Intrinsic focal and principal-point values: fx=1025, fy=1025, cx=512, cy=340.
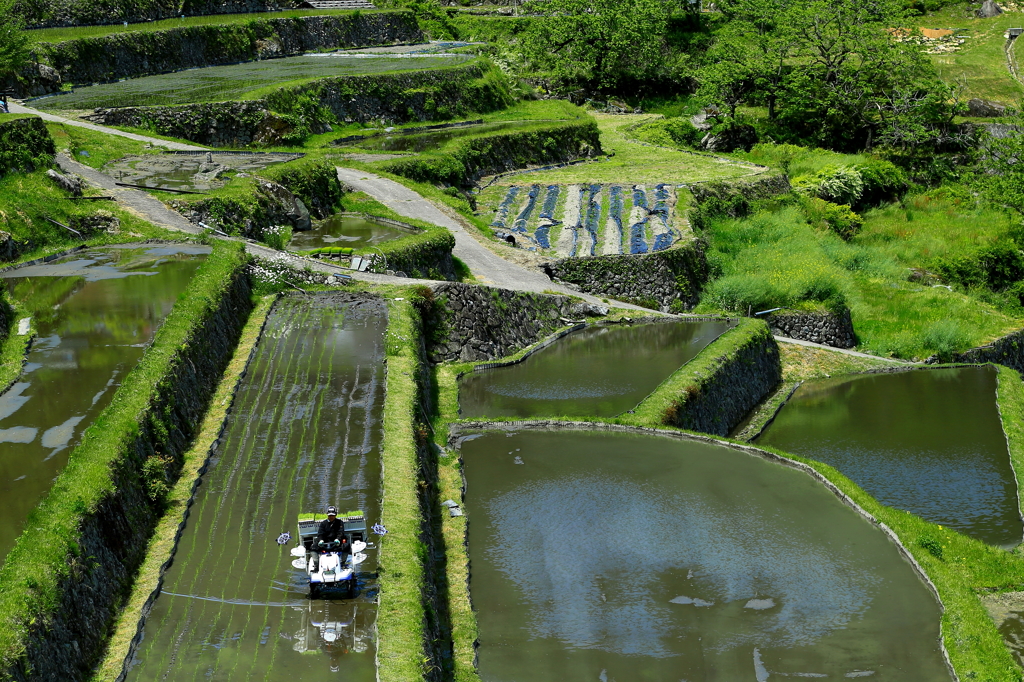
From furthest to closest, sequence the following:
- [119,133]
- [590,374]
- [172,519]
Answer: [119,133], [590,374], [172,519]

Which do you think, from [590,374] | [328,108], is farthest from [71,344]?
[328,108]

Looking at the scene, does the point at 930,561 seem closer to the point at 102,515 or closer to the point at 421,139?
the point at 102,515

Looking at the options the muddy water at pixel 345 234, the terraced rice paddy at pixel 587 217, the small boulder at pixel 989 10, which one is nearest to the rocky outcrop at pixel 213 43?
the muddy water at pixel 345 234

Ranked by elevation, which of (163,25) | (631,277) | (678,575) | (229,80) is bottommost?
(631,277)

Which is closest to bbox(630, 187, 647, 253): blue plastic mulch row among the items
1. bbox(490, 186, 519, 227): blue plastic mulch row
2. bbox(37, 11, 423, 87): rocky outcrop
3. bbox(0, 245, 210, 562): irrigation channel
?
bbox(490, 186, 519, 227): blue plastic mulch row

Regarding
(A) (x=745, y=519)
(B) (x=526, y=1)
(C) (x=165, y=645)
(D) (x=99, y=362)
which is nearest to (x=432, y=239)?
(D) (x=99, y=362)

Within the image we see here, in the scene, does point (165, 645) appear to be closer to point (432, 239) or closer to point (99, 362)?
point (99, 362)
